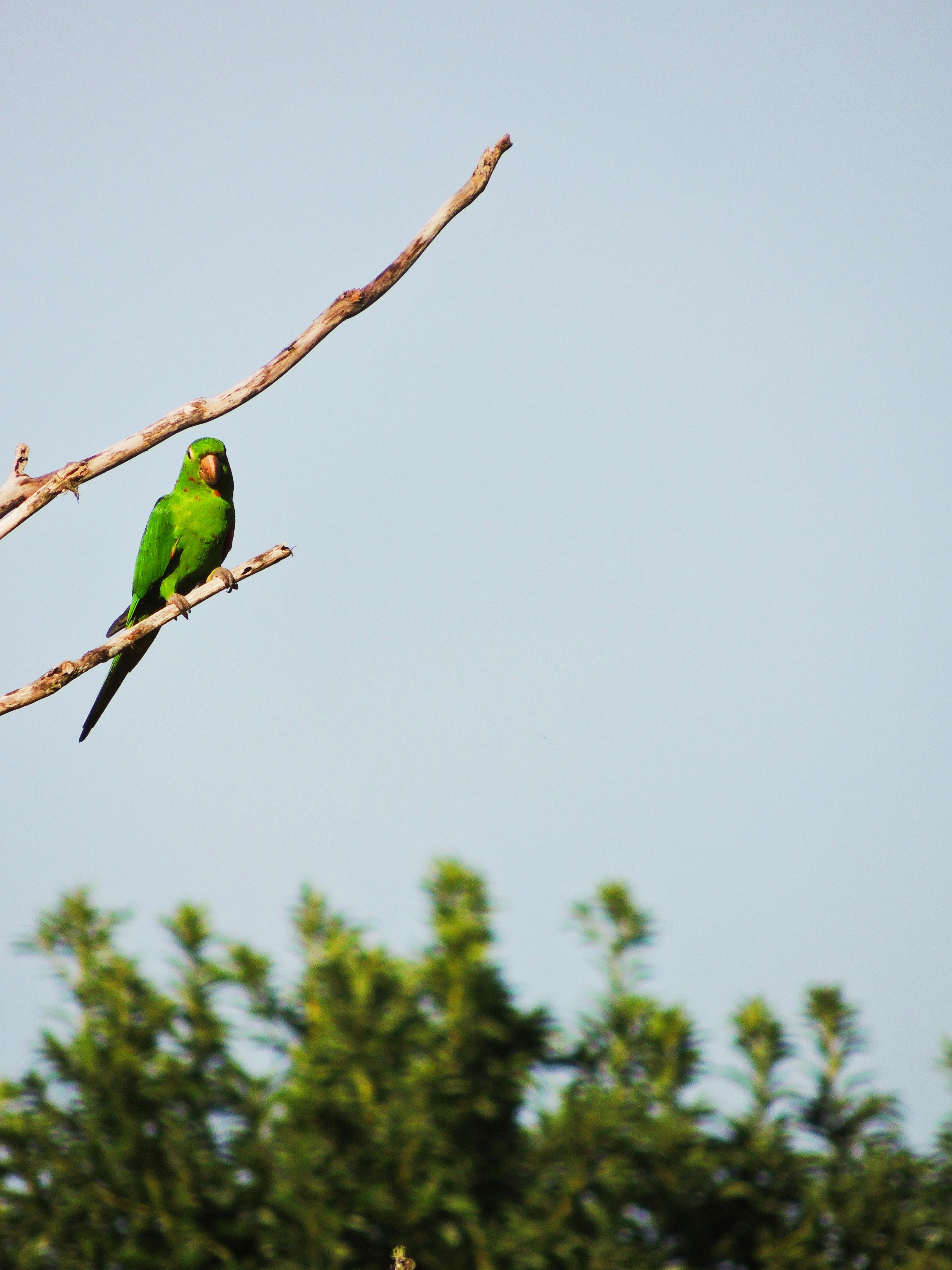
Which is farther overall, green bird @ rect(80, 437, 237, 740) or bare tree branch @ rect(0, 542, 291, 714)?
green bird @ rect(80, 437, 237, 740)

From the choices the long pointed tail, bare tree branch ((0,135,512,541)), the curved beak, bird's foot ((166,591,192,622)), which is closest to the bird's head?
the curved beak

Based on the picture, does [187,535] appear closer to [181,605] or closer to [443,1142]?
[181,605]

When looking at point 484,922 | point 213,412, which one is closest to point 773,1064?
point 484,922

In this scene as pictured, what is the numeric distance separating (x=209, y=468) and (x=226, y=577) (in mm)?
1986

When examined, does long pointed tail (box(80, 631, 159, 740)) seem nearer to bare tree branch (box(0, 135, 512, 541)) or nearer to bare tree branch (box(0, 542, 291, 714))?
bare tree branch (box(0, 542, 291, 714))

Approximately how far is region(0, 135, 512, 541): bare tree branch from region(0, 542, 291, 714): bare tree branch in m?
0.64

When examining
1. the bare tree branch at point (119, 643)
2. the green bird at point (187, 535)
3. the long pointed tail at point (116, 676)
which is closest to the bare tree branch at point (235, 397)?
the bare tree branch at point (119, 643)

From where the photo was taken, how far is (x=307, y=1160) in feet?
27.9

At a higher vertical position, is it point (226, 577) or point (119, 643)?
point (226, 577)

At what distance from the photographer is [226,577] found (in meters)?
6.72

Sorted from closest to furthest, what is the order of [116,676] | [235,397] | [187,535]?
[235,397], [116,676], [187,535]

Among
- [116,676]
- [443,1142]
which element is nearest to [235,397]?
[116,676]

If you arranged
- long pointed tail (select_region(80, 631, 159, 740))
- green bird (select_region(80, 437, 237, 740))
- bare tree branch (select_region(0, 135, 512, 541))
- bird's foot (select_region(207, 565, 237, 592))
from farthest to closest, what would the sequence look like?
green bird (select_region(80, 437, 237, 740)), long pointed tail (select_region(80, 631, 159, 740)), bird's foot (select_region(207, 565, 237, 592)), bare tree branch (select_region(0, 135, 512, 541))

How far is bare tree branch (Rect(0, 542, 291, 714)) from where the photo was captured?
15.8ft
